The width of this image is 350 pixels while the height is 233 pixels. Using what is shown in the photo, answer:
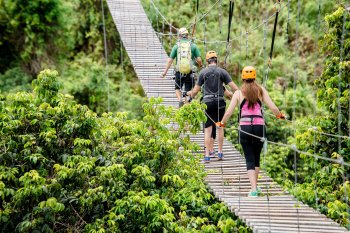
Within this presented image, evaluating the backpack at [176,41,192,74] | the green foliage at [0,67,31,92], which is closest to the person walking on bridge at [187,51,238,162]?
the backpack at [176,41,192,74]

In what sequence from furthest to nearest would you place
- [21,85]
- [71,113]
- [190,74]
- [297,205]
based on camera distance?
[21,85], [190,74], [71,113], [297,205]

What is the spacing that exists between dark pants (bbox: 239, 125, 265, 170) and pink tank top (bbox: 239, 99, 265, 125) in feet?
0.08

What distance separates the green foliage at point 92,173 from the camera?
4.16 metres

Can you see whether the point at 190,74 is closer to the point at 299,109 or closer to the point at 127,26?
the point at 127,26

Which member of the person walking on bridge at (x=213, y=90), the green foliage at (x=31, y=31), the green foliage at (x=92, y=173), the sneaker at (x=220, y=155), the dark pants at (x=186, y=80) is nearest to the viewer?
the green foliage at (x=92, y=173)

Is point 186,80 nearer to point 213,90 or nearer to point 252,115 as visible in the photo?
point 213,90

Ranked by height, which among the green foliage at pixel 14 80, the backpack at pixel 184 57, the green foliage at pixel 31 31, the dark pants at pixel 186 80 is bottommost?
the dark pants at pixel 186 80

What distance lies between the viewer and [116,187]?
14.3ft

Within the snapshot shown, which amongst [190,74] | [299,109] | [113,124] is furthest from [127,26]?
[113,124]

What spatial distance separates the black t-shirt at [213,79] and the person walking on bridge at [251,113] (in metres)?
0.61

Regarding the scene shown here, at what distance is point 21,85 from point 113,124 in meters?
4.79

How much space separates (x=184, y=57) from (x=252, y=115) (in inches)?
55.7

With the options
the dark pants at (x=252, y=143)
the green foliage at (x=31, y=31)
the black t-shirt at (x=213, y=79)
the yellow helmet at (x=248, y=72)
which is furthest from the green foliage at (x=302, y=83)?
the green foliage at (x=31, y=31)

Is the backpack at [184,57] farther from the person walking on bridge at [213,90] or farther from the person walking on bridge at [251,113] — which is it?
the person walking on bridge at [251,113]
